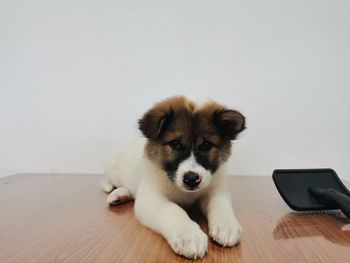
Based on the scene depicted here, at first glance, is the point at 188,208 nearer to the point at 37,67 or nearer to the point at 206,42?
the point at 206,42

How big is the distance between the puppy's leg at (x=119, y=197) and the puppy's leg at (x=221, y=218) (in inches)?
21.1

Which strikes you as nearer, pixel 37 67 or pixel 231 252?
pixel 231 252

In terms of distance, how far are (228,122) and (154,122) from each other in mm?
346

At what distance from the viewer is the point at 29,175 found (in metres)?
2.57

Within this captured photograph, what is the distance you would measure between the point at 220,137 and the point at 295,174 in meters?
0.54

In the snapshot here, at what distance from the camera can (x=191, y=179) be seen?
4.10 ft

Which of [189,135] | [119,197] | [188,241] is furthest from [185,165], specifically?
[119,197]

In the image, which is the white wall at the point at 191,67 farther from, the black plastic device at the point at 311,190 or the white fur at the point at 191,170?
the white fur at the point at 191,170

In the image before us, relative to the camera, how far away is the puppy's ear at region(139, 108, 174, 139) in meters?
1.38

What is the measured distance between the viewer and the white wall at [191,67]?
250cm

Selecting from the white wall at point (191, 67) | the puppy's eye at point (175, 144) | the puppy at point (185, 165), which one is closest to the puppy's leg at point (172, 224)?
the puppy at point (185, 165)

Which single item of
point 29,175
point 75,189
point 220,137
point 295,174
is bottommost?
point 29,175

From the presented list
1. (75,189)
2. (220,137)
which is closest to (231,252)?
(220,137)

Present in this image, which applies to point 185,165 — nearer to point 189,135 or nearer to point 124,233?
point 189,135
